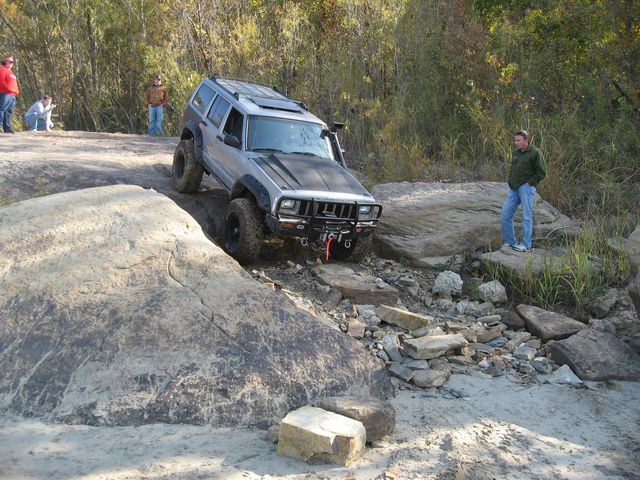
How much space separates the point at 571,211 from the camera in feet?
35.6

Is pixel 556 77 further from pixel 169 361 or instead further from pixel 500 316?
pixel 169 361

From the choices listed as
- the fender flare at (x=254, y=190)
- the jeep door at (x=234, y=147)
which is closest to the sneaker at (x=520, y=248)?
the fender flare at (x=254, y=190)

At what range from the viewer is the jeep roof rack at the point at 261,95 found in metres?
9.52

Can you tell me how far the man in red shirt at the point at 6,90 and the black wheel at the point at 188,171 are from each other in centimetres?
551

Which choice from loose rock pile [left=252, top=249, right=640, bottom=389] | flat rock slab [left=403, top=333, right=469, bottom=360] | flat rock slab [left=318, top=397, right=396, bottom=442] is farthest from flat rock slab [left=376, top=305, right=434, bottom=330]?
flat rock slab [left=318, top=397, right=396, bottom=442]

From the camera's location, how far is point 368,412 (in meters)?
4.48

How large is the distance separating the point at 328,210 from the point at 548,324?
2.86 m

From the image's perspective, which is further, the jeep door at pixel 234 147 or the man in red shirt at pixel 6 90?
the man in red shirt at pixel 6 90

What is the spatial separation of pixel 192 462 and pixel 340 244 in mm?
5097

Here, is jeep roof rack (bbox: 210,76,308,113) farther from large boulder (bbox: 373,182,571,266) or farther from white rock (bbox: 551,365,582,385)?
white rock (bbox: 551,365,582,385)

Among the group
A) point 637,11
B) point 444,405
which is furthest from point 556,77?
point 444,405

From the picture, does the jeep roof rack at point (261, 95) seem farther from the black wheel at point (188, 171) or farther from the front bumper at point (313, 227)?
the front bumper at point (313, 227)

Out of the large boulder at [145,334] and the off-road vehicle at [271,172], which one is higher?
the off-road vehicle at [271,172]

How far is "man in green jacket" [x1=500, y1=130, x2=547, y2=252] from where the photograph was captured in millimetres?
8859
